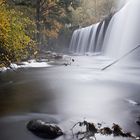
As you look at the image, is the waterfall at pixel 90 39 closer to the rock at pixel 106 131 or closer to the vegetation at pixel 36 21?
the vegetation at pixel 36 21

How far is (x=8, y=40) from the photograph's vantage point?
54.0 ft

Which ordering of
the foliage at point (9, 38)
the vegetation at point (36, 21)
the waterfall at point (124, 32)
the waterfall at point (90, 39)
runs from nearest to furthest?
the foliage at point (9, 38)
the vegetation at point (36, 21)
the waterfall at point (124, 32)
the waterfall at point (90, 39)

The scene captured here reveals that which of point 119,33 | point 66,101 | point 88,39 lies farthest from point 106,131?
point 88,39

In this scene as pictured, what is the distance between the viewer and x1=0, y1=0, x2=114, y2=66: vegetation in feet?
54.2

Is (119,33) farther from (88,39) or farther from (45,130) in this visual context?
(45,130)

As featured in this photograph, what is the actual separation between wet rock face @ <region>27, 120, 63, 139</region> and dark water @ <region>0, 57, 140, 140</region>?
5.7 inches

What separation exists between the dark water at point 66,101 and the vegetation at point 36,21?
177cm

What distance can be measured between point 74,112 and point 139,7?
2392 centimetres

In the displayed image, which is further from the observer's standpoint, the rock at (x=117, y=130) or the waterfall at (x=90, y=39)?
the waterfall at (x=90, y=39)

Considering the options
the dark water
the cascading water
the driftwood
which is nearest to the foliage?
the dark water

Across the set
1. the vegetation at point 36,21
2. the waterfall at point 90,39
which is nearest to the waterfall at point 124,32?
the waterfall at point 90,39

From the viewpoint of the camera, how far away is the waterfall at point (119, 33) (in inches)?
1211

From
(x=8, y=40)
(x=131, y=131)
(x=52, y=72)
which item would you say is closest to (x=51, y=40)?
(x=52, y=72)

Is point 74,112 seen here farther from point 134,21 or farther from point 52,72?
point 134,21
